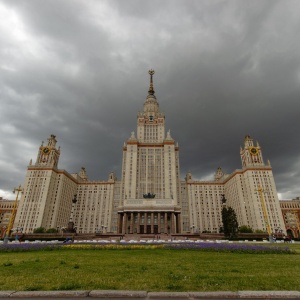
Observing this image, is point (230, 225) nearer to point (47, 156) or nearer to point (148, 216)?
Result: point (148, 216)

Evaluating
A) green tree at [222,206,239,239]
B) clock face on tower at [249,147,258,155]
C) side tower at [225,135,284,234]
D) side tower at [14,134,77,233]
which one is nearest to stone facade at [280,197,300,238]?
side tower at [225,135,284,234]

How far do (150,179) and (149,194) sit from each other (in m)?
19.0

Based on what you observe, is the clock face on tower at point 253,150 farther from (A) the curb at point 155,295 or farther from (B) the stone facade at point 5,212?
(B) the stone facade at point 5,212

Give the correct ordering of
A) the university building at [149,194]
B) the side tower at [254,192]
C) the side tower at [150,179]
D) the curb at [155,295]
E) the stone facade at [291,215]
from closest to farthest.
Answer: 1. the curb at [155,295]
2. the side tower at [150,179]
3. the university building at [149,194]
4. the side tower at [254,192]
5. the stone facade at [291,215]

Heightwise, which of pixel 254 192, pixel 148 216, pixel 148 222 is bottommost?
pixel 148 222

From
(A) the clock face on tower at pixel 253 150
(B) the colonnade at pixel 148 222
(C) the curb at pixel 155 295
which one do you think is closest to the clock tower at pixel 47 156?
(B) the colonnade at pixel 148 222

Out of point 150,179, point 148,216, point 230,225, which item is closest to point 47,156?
point 150,179

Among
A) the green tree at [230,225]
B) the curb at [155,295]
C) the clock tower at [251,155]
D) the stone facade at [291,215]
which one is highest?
the clock tower at [251,155]

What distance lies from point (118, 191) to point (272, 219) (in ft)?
264

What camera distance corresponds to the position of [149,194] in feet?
305

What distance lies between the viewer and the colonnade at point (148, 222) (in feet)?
278

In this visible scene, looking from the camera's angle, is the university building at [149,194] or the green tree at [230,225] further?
the university building at [149,194]

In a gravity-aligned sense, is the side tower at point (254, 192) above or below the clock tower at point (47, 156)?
below

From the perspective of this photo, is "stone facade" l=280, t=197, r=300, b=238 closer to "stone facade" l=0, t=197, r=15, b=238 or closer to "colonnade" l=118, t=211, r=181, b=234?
"colonnade" l=118, t=211, r=181, b=234
